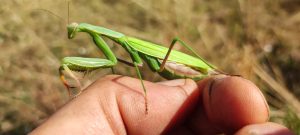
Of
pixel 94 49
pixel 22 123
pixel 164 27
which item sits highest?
pixel 164 27

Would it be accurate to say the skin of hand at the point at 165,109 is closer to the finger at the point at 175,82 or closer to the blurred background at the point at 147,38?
the finger at the point at 175,82

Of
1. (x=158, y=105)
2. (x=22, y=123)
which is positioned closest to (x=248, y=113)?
(x=158, y=105)

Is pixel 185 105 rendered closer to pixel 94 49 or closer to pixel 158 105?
pixel 158 105

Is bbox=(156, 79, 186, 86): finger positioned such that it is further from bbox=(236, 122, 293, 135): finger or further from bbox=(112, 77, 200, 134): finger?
bbox=(236, 122, 293, 135): finger

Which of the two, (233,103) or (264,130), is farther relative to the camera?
(233,103)

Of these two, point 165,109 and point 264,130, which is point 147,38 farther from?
point 264,130

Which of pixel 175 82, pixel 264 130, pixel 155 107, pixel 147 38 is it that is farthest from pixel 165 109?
pixel 147 38
